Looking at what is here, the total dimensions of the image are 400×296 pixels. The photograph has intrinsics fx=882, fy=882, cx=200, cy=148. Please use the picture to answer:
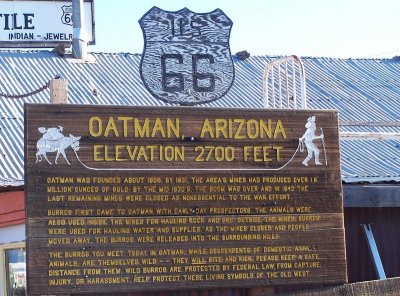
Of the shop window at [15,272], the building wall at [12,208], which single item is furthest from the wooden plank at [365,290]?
the shop window at [15,272]

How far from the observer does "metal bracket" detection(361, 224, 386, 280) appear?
37.6 ft

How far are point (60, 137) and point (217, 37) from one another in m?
2.13

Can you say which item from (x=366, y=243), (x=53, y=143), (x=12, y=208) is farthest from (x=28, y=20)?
(x=53, y=143)

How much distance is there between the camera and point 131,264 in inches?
306

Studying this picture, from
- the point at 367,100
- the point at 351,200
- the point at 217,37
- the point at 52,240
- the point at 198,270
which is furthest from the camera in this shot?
the point at 367,100

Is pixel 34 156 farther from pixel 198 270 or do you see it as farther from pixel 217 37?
pixel 217 37

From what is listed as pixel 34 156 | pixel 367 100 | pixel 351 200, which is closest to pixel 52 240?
pixel 34 156

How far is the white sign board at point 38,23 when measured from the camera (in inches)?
826

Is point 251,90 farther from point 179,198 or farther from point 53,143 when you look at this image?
point 53,143

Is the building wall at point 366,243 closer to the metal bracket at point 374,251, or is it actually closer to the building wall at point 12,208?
the metal bracket at point 374,251

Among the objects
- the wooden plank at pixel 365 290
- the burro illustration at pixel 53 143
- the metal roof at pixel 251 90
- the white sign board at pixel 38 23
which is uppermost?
the white sign board at pixel 38 23

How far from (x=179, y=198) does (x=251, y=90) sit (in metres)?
9.09

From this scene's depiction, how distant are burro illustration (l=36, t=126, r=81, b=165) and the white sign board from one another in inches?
522

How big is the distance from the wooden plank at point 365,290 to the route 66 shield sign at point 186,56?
2.19 meters
